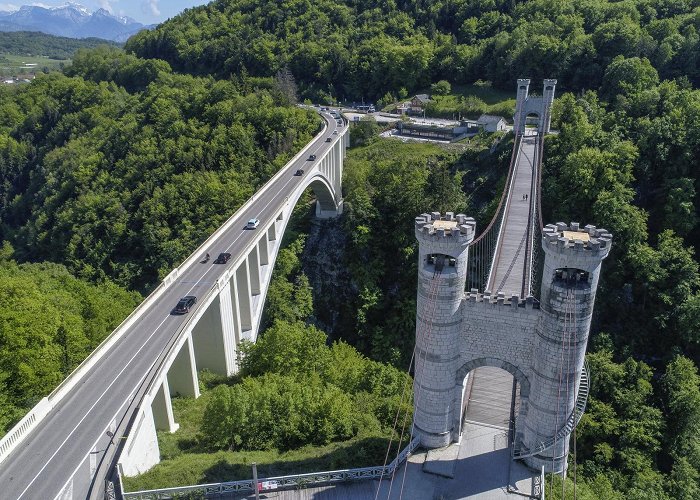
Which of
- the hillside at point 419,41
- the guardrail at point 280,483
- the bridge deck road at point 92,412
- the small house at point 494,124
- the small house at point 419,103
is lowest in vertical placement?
the guardrail at point 280,483

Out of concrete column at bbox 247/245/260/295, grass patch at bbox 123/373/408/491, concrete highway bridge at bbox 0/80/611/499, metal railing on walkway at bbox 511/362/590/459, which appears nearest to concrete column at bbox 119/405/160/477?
concrete highway bridge at bbox 0/80/611/499

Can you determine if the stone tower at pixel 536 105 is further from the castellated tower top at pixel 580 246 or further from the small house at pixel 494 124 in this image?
the castellated tower top at pixel 580 246

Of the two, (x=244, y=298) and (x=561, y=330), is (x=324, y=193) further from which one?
(x=561, y=330)

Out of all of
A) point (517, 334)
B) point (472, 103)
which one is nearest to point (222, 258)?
point (517, 334)

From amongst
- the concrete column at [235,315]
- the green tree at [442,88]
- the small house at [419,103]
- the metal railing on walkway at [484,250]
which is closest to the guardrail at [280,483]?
the concrete column at [235,315]

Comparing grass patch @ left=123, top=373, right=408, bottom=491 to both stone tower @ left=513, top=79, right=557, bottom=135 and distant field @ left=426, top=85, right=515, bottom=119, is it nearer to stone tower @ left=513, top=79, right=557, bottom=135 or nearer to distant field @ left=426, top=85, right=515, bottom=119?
stone tower @ left=513, top=79, right=557, bottom=135
